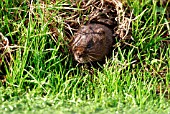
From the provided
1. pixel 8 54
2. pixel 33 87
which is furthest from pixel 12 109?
pixel 8 54

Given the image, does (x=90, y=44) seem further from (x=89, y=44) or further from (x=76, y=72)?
(x=76, y=72)

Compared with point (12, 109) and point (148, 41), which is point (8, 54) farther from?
point (148, 41)

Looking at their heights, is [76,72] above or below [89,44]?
below

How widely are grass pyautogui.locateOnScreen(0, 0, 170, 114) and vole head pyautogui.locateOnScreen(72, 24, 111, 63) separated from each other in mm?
87

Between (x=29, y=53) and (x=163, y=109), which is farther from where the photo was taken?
(x=29, y=53)

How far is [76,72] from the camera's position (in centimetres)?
396

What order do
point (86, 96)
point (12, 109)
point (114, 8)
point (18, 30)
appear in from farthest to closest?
1. point (114, 8)
2. point (18, 30)
3. point (86, 96)
4. point (12, 109)

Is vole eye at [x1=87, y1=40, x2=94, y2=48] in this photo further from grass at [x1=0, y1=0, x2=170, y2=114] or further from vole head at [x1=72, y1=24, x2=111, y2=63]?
grass at [x1=0, y1=0, x2=170, y2=114]

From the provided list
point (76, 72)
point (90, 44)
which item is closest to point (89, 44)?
point (90, 44)

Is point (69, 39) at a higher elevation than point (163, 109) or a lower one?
higher

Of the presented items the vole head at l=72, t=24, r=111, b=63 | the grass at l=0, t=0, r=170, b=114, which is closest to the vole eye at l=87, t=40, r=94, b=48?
the vole head at l=72, t=24, r=111, b=63

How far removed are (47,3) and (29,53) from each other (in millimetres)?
518

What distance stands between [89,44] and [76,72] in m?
0.25

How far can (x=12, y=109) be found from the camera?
3.43 metres
